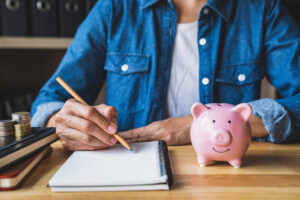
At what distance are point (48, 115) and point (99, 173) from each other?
39cm

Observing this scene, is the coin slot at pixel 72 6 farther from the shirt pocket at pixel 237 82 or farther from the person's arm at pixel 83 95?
the shirt pocket at pixel 237 82

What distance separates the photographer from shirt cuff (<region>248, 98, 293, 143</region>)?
66 centimetres

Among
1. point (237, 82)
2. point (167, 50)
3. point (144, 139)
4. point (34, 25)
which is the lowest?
point (144, 139)

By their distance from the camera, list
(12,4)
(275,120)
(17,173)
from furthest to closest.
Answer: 1. (12,4)
2. (275,120)
3. (17,173)

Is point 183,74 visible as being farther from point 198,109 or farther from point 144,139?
point 198,109

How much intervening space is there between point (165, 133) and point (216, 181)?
249 mm

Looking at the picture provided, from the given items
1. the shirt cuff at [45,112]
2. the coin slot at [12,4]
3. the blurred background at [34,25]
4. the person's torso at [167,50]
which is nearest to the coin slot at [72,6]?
the blurred background at [34,25]

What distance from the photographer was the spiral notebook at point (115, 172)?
407mm

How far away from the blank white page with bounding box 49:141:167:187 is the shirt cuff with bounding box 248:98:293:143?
30 cm

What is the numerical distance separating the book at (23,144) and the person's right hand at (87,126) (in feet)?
0.12

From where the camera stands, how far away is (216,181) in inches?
17.3

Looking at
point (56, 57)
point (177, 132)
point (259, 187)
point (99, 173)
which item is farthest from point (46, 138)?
point (56, 57)

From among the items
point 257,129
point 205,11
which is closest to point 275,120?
point 257,129

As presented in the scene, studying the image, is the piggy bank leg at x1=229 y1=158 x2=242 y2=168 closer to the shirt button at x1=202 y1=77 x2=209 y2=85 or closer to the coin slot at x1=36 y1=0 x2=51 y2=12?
the shirt button at x1=202 y1=77 x2=209 y2=85
